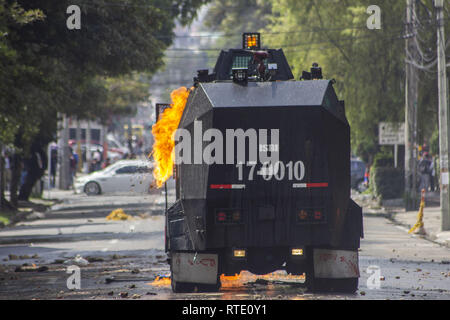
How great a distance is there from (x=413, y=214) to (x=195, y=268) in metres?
21.4

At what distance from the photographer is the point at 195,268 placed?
1286cm

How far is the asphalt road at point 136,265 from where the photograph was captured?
1329 cm

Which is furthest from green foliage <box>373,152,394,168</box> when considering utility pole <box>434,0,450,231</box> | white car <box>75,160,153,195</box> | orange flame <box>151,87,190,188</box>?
orange flame <box>151,87,190,188</box>

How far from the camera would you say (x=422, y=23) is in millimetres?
34344

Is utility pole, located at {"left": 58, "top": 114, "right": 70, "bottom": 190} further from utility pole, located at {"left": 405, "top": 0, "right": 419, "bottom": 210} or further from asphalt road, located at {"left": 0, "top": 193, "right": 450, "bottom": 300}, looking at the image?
utility pole, located at {"left": 405, "top": 0, "right": 419, "bottom": 210}

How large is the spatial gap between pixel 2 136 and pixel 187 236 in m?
15.3

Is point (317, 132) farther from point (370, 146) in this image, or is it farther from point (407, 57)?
point (370, 146)

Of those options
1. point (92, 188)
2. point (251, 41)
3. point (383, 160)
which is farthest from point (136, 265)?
point (92, 188)

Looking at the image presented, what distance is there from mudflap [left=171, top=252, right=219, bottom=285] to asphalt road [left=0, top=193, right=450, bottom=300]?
0.23 m

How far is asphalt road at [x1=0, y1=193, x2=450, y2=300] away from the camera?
13.3 meters

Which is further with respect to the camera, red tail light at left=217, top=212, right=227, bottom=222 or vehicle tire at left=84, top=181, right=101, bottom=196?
vehicle tire at left=84, top=181, right=101, bottom=196

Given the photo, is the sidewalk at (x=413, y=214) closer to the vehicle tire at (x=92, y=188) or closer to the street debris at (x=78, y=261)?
the street debris at (x=78, y=261)

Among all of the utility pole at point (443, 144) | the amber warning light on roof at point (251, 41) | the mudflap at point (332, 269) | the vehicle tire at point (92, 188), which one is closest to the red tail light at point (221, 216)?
the mudflap at point (332, 269)

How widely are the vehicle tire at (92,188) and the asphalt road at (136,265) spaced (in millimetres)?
16770
